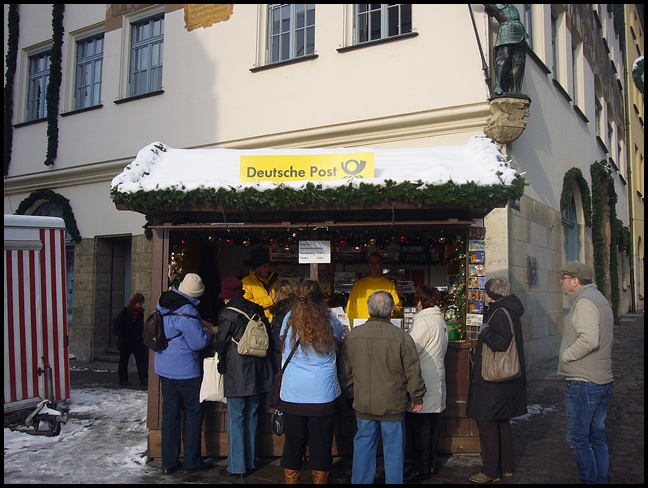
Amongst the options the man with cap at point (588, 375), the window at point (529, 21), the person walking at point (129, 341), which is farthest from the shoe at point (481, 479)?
the window at point (529, 21)

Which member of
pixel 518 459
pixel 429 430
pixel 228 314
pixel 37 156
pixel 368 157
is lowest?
pixel 518 459

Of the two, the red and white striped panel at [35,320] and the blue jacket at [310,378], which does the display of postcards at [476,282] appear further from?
the red and white striped panel at [35,320]

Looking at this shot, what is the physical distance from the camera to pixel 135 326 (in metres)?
9.91

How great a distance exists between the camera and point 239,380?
512 centimetres

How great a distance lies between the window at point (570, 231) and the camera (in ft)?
42.8

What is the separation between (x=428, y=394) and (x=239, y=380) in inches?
63.3

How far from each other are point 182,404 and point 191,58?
8.58 m

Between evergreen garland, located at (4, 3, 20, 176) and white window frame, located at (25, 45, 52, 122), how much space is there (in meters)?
0.37

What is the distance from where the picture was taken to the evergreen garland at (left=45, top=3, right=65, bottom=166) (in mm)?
13977

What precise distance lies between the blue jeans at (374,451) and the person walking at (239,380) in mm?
1036

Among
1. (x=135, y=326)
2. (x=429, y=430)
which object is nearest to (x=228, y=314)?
(x=429, y=430)

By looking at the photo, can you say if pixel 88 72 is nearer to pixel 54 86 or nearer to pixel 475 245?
pixel 54 86

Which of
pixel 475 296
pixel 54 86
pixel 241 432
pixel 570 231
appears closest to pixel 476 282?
pixel 475 296

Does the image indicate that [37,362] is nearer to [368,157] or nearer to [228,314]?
[228,314]
